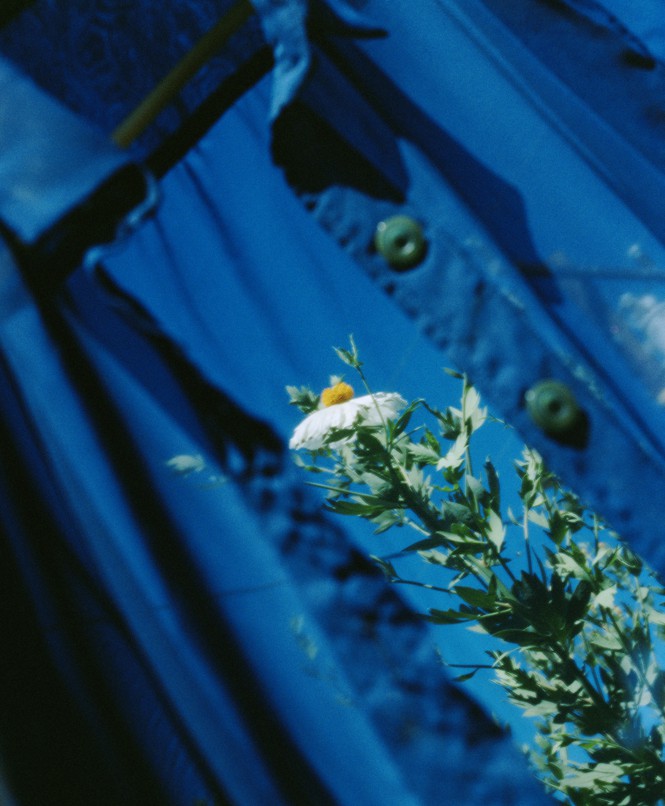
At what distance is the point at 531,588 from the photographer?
2.19 ft

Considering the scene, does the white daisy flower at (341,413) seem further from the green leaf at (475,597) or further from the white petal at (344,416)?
the green leaf at (475,597)

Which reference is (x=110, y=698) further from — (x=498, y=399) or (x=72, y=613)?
(x=498, y=399)

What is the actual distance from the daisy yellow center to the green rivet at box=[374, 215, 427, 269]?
177 mm

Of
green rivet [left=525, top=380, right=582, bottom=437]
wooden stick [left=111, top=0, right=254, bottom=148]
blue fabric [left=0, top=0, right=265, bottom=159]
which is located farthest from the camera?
blue fabric [left=0, top=0, right=265, bottom=159]

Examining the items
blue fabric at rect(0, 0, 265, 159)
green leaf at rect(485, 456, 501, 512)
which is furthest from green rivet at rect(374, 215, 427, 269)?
blue fabric at rect(0, 0, 265, 159)

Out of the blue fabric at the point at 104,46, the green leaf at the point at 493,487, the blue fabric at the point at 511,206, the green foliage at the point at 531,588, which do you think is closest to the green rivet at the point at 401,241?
the blue fabric at the point at 511,206

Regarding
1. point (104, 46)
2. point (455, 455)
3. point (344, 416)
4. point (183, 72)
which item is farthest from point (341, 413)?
point (104, 46)

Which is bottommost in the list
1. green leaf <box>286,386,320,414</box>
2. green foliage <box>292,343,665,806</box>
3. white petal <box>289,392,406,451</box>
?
green foliage <box>292,343,665,806</box>

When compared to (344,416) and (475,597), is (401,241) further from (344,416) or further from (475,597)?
(475,597)

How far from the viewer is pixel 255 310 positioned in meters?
0.64

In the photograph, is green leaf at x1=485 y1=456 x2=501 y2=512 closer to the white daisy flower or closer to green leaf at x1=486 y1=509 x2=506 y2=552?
green leaf at x1=486 y1=509 x2=506 y2=552

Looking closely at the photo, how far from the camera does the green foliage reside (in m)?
0.65

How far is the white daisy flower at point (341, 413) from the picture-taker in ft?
2.05

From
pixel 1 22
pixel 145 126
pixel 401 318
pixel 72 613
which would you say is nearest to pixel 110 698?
pixel 72 613
